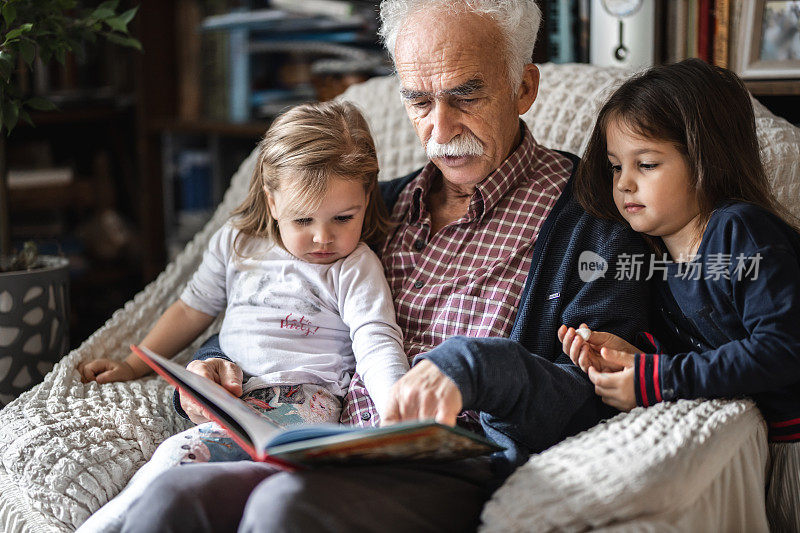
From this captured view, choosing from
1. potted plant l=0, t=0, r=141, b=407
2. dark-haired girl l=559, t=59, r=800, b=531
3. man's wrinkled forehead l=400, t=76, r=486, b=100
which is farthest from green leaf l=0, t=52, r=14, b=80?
dark-haired girl l=559, t=59, r=800, b=531

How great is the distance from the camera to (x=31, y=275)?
157 cm

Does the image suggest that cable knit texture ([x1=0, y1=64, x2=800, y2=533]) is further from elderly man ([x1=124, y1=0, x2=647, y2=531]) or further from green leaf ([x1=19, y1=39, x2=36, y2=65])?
green leaf ([x1=19, y1=39, x2=36, y2=65])

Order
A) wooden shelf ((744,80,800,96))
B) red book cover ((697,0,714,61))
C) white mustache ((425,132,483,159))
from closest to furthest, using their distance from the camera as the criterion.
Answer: white mustache ((425,132,483,159)), wooden shelf ((744,80,800,96)), red book cover ((697,0,714,61))

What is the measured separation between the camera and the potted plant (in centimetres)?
154

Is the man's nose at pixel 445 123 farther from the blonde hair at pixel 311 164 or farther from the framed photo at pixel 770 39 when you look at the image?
the framed photo at pixel 770 39

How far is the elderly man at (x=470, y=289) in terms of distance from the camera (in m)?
1.03

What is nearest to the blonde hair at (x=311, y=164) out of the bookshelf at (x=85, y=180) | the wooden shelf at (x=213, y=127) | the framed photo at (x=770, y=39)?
the framed photo at (x=770, y=39)

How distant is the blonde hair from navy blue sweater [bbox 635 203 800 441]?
53cm

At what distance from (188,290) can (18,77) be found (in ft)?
5.13

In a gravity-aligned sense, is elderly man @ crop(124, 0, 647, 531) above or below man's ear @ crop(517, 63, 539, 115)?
below

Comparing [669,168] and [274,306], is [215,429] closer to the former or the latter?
[274,306]

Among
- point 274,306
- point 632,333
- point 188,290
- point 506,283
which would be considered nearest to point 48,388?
point 188,290

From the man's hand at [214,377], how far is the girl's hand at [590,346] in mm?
510

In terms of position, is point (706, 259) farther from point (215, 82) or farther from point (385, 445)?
point (215, 82)
